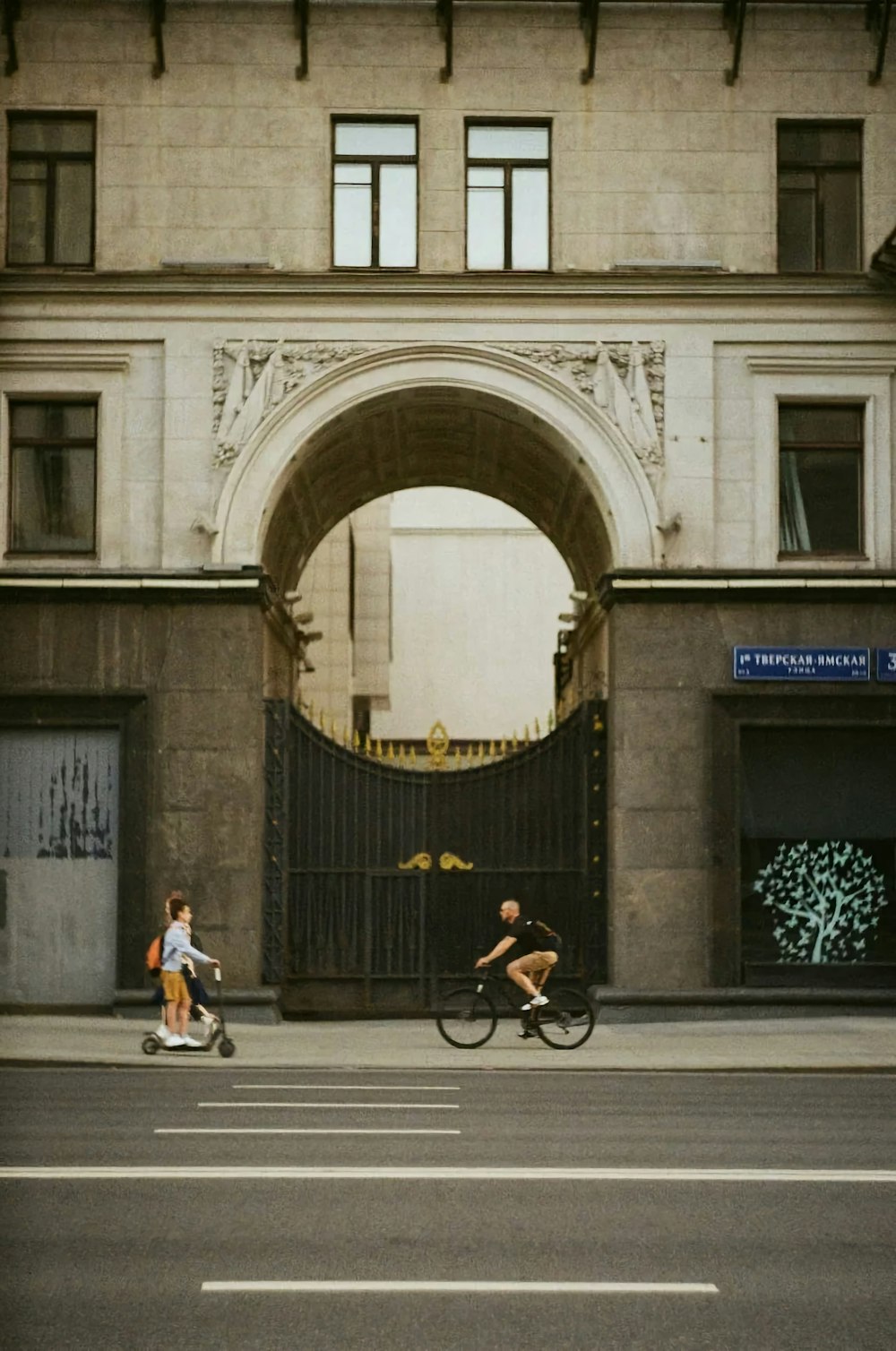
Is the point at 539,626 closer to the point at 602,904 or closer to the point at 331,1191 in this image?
the point at 602,904

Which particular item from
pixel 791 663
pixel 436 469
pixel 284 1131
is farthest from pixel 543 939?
pixel 436 469

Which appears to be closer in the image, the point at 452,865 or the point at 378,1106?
the point at 378,1106

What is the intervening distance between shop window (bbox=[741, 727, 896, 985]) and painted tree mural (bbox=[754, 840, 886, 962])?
0.04 feet

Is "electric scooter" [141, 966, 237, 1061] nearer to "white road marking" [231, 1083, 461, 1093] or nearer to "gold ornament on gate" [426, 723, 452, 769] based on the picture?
"white road marking" [231, 1083, 461, 1093]

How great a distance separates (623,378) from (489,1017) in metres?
8.61

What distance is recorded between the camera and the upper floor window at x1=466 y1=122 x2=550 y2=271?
25.2 m

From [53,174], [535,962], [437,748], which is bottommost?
[535,962]

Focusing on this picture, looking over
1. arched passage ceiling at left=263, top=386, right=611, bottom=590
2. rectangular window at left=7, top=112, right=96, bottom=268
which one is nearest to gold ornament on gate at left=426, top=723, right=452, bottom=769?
arched passage ceiling at left=263, top=386, right=611, bottom=590

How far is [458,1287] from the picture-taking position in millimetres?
8180

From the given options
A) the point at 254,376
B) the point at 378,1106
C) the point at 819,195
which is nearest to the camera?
the point at 378,1106

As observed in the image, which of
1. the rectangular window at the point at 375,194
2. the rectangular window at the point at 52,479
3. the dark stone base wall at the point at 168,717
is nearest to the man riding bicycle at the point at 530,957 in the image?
the dark stone base wall at the point at 168,717

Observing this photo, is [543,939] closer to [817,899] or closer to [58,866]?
[817,899]

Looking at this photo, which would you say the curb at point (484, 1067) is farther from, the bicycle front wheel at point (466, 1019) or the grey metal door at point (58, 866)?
the grey metal door at point (58, 866)

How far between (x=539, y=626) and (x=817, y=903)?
3899 centimetres
